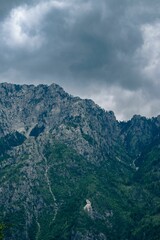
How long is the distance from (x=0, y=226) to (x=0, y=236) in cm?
301

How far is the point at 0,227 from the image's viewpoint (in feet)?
408

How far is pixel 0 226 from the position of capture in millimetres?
126312

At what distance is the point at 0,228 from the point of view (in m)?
123

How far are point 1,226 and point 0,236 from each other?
298cm

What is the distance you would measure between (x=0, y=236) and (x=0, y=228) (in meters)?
3.92

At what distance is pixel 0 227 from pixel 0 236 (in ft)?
9.83

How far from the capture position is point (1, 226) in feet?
414

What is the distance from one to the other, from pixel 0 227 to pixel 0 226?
6.08 ft

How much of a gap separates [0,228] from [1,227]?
1822 mm

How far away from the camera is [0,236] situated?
12512 centimetres

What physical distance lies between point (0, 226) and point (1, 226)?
442 millimetres

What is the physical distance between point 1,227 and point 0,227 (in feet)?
0.99

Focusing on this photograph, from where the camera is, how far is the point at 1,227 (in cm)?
12456
